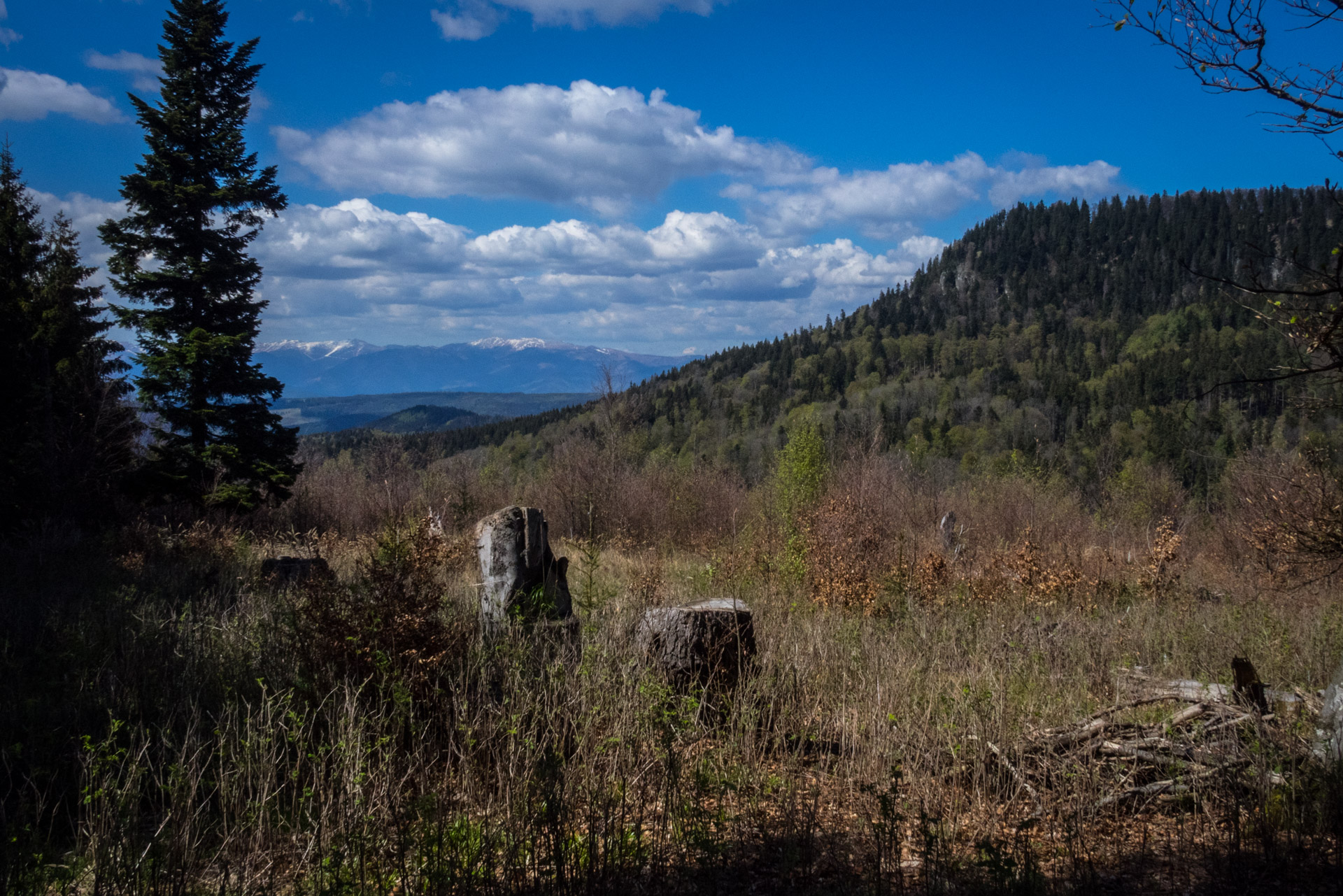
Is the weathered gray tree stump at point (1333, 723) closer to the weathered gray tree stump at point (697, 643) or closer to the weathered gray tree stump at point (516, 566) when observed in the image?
the weathered gray tree stump at point (697, 643)

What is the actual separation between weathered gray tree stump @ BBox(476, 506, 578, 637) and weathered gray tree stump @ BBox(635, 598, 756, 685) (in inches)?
42.0

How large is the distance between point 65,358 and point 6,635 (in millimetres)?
12461

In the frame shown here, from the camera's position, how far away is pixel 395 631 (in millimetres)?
4891

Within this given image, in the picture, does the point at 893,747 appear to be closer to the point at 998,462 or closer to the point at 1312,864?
the point at 1312,864

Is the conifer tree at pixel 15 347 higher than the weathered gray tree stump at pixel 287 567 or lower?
higher

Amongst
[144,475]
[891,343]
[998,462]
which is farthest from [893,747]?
[891,343]

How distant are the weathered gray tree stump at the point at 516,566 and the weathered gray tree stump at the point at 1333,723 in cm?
529

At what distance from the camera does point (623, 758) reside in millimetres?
4406

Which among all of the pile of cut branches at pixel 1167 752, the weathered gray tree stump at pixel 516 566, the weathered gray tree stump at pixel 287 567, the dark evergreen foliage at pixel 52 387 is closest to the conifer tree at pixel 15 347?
the dark evergreen foliage at pixel 52 387

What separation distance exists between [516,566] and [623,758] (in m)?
2.75

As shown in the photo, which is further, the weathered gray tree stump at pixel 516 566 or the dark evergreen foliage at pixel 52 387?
the dark evergreen foliage at pixel 52 387

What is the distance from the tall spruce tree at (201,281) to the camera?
55.7 ft

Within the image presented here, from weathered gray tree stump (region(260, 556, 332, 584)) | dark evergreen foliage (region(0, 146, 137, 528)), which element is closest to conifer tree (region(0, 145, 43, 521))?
dark evergreen foliage (region(0, 146, 137, 528))

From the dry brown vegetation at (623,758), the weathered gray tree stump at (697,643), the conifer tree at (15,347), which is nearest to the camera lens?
the dry brown vegetation at (623,758)
